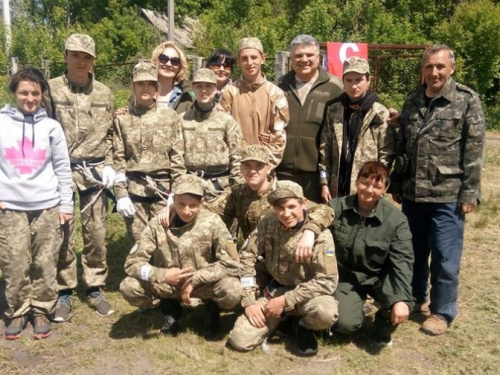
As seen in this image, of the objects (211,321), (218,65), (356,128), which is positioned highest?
(218,65)

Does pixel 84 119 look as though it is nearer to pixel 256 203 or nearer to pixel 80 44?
pixel 80 44

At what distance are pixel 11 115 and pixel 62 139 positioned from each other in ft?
1.24

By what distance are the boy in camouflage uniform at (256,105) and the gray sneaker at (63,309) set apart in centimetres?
200

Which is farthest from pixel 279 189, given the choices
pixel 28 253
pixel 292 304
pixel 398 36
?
pixel 398 36

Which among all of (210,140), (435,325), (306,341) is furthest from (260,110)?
(435,325)

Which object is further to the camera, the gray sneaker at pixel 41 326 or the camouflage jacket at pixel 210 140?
the camouflage jacket at pixel 210 140

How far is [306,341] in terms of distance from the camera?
3.68 meters

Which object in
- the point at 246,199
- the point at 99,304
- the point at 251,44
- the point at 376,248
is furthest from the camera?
the point at 251,44

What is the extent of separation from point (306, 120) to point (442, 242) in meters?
1.51

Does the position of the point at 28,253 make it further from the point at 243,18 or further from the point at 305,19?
the point at 243,18

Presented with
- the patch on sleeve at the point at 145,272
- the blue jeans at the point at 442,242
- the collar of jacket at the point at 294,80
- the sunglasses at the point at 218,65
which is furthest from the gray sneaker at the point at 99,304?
the blue jeans at the point at 442,242

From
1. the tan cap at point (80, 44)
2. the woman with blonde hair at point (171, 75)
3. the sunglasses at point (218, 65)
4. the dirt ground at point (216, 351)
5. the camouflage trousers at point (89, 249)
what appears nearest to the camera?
the dirt ground at point (216, 351)

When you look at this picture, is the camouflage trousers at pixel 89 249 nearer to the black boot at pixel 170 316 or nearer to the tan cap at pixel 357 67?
the black boot at pixel 170 316

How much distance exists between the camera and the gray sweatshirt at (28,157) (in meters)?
3.73
